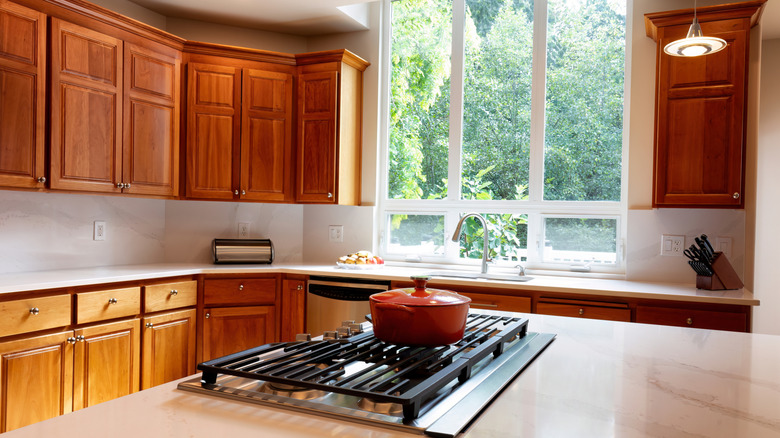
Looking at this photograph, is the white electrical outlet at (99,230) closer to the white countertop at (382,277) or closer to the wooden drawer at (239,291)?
the white countertop at (382,277)

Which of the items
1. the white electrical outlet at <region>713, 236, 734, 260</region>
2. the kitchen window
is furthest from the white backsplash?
the white electrical outlet at <region>713, 236, 734, 260</region>

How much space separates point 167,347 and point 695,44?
10.4 feet

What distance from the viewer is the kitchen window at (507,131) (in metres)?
3.60

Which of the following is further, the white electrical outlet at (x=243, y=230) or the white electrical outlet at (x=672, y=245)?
the white electrical outlet at (x=243, y=230)

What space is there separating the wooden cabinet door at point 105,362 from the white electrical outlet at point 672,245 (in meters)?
3.11

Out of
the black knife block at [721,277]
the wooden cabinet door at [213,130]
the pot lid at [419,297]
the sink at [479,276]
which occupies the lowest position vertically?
the sink at [479,276]

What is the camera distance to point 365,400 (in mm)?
833

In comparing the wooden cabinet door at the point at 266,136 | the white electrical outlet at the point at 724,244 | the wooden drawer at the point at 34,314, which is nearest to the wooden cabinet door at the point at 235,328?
the wooden cabinet door at the point at 266,136

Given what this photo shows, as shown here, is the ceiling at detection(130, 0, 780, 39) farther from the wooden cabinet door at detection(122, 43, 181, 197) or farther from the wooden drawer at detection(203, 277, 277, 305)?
the wooden drawer at detection(203, 277, 277, 305)

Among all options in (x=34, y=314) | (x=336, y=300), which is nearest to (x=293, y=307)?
(x=336, y=300)

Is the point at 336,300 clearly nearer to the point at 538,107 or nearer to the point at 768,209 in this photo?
the point at 538,107

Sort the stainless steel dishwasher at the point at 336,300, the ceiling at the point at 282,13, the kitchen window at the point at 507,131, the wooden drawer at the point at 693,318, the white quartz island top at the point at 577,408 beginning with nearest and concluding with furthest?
the white quartz island top at the point at 577,408
the wooden drawer at the point at 693,318
the stainless steel dishwasher at the point at 336,300
the kitchen window at the point at 507,131
the ceiling at the point at 282,13

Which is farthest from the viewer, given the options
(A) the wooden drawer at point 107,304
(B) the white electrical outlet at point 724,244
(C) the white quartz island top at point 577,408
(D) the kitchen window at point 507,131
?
(D) the kitchen window at point 507,131

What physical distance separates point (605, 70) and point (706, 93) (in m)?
0.75
